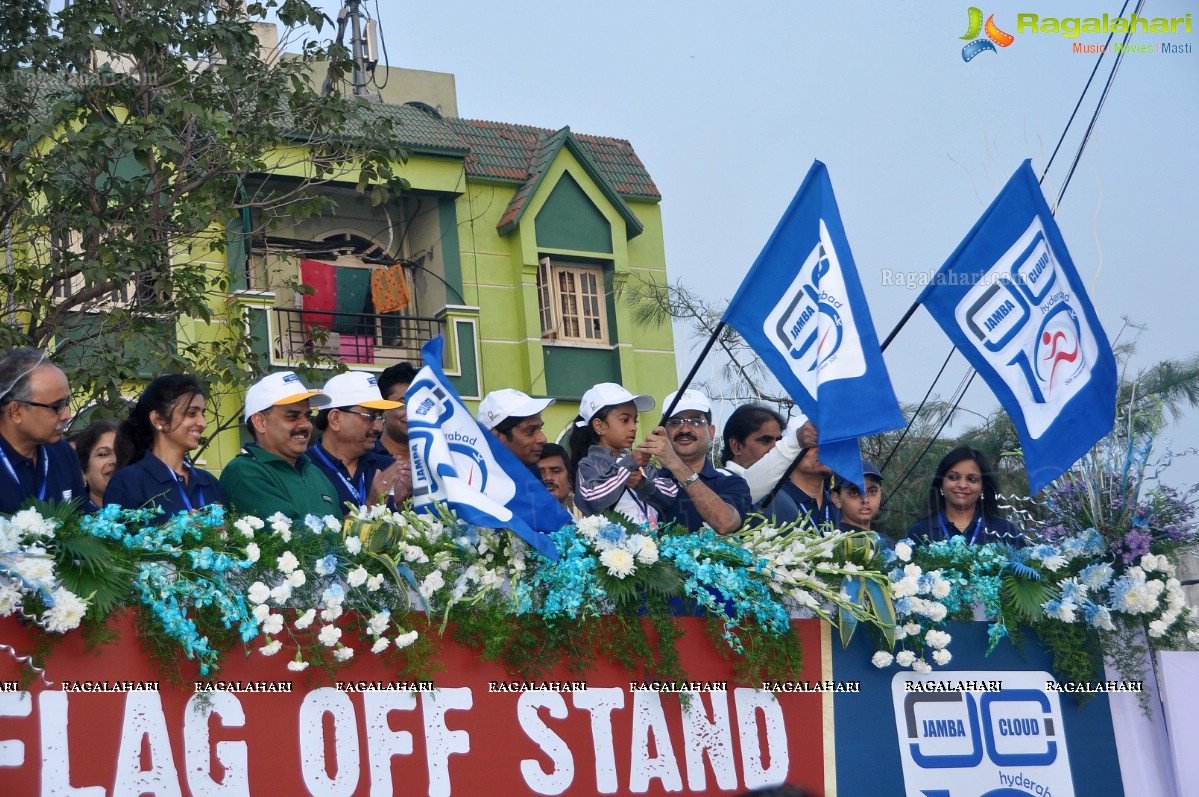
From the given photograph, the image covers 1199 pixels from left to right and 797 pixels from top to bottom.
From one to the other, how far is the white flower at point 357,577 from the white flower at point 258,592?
0.29 metres

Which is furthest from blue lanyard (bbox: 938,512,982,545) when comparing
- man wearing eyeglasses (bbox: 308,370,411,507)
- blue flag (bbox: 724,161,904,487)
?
man wearing eyeglasses (bbox: 308,370,411,507)

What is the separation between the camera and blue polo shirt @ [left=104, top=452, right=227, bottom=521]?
5.16 metres

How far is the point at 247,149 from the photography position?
9.42 m

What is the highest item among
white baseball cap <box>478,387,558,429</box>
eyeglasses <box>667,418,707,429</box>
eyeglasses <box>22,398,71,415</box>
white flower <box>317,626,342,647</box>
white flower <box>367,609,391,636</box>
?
white baseball cap <box>478,387,558,429</box>

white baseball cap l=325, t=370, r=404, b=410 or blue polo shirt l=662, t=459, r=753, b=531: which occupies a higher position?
white baseball cap l=325, t=370, r=404, b=410

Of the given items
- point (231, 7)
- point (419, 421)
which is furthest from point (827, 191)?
point (231, 7)

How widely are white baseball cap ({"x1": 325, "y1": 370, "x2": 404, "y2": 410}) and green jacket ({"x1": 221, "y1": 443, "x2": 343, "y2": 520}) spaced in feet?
1.42

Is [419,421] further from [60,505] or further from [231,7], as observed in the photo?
[231,7]

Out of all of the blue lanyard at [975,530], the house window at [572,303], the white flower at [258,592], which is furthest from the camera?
the house window at [572,303]

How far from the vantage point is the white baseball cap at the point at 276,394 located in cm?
584

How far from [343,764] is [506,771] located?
1.99ft

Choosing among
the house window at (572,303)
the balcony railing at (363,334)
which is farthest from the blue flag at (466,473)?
the house window at (572,303)

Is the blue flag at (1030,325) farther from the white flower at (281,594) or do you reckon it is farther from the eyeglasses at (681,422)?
the white flower at (281,594)

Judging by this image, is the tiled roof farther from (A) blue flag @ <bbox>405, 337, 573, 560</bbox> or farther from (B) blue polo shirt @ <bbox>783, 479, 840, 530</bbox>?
(A) blue flag @ <bbox>405, 337, 573, 560</bbox>
